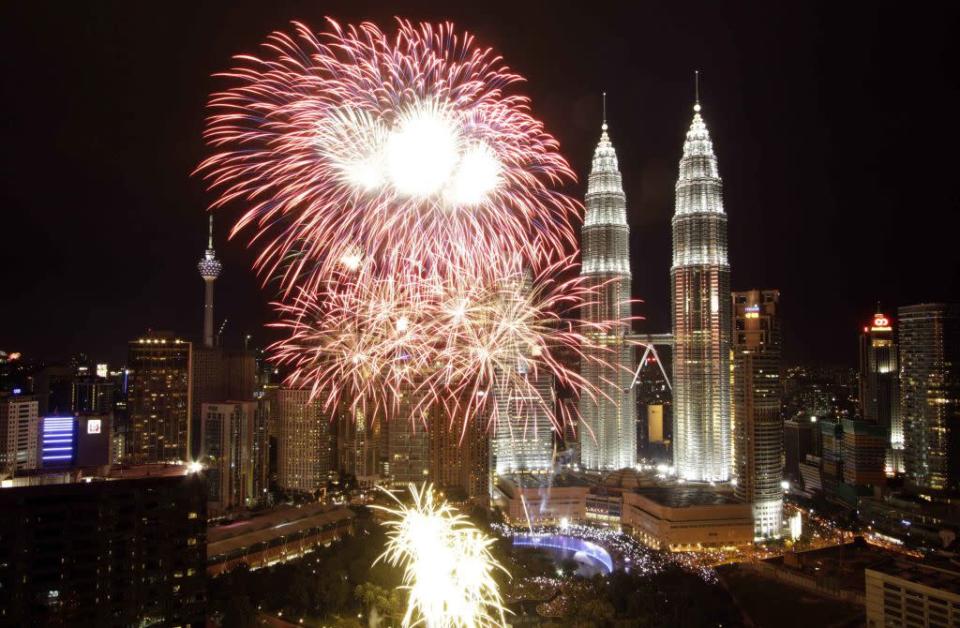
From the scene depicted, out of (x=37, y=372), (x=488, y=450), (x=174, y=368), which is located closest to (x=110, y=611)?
(x=488, y=450)

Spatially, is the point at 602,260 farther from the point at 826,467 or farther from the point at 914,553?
the point at 914,553

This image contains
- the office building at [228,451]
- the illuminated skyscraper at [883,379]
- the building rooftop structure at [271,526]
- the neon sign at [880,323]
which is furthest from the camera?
the neon sign at [880,323]

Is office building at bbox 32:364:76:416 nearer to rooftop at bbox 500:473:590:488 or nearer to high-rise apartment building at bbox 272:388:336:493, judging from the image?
high-rise apartment building at bbox 272:388:336:493

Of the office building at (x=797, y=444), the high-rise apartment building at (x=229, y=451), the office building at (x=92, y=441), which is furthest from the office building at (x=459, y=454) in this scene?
the office building at (x=797, y=444)

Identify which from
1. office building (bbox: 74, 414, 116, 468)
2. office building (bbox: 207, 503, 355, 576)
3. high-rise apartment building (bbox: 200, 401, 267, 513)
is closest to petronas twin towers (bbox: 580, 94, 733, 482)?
office building (bbox: 207, 503, 355, 576)

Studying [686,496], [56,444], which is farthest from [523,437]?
[56,444]

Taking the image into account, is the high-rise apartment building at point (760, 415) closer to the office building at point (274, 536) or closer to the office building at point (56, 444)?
the office building at point (274, 536)
